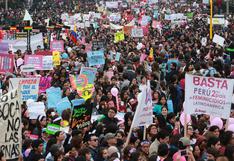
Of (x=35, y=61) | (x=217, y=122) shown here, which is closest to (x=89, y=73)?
(x=35, y=61)

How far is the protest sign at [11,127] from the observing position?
9.71 m

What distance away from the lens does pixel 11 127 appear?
980 centimetres

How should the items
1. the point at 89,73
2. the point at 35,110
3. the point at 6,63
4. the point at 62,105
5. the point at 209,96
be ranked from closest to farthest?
the point at 209,96, the point at 35,110, the point at 62,105, the point at 89,73, the point at 6,63

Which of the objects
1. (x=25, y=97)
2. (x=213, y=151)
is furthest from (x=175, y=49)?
(x=213, y=151)

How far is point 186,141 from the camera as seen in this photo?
10.2 meters

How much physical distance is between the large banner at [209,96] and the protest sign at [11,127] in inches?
112

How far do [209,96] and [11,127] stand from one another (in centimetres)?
325

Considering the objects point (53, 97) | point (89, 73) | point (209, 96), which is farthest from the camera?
point (89, 73)

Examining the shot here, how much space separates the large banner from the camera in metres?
11.2

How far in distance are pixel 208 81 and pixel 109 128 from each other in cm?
171

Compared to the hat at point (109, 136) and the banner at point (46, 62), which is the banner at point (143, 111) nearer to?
the hat at point (109, 136)

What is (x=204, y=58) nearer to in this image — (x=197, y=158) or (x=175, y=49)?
(x=175, y=49)

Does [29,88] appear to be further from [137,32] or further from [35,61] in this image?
[137,32]

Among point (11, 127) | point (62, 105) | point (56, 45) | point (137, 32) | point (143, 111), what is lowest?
point (137, 32)
